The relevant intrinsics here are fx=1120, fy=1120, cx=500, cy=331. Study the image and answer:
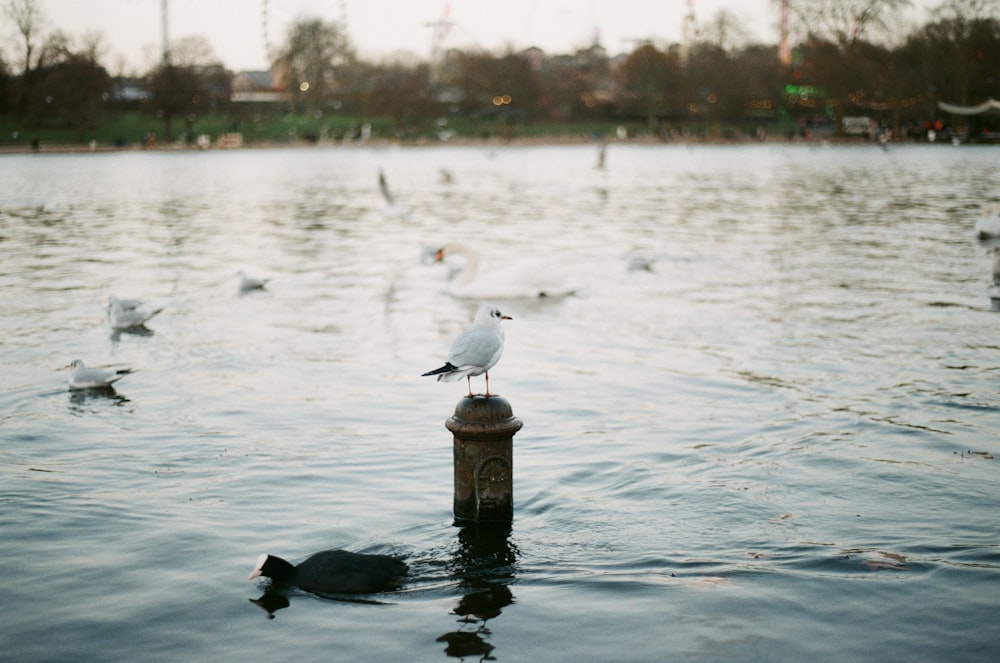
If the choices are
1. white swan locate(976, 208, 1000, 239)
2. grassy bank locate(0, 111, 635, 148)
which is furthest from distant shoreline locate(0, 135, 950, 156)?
white swan locate(976, 208, 1000, 239)

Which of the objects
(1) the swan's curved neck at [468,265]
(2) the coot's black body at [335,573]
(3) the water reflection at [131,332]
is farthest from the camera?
(1) the swan's curved neck at [468,265]

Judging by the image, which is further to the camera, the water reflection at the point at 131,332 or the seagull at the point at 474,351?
the water reflection at the point at 131,332

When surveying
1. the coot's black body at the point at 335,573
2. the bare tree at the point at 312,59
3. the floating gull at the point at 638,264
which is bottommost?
the coot's black body at the point at 335,573

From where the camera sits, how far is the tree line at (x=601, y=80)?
79812mm

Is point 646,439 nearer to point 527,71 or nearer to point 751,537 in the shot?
point 751,537

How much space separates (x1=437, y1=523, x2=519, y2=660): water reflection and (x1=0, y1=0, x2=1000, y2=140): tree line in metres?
72.8

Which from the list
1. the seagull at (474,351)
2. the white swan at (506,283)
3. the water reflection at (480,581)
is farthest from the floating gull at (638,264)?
the water reflection at (480,581)

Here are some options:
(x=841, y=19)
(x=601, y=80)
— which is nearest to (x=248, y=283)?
(x=841, y=19)

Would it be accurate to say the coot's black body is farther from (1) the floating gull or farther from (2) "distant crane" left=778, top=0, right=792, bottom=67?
(2) "distant crane" left=778, top=0, right=792, bottom=67

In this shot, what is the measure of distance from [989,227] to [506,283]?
10397 millimetres

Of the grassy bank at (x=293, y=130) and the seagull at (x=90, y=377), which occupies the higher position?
the grassy bank at (x=293, y=130)

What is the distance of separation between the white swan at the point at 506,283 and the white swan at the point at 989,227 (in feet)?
31.4

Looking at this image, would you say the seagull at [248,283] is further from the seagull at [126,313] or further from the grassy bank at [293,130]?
the grassy bank at [293,130]

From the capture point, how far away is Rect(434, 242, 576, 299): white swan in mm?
14766
